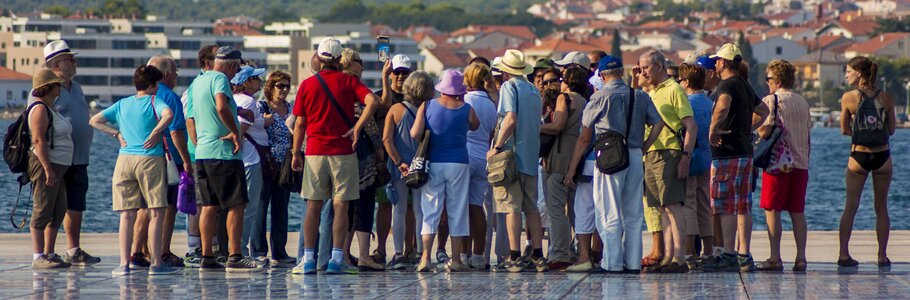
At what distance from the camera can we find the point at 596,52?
12.3m

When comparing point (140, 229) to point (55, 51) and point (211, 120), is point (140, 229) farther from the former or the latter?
point (55, 51)

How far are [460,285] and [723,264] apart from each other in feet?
6.13

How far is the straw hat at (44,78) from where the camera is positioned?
10.8 m

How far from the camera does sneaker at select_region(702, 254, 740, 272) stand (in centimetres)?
1069

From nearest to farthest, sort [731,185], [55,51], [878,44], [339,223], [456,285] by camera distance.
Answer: [456,285], [339,223], [731,185], [55,51], [878,44]

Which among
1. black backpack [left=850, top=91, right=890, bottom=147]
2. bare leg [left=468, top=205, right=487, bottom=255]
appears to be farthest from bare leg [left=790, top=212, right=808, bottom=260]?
bare leg [left=468, top=205, right=487, bottom=255]

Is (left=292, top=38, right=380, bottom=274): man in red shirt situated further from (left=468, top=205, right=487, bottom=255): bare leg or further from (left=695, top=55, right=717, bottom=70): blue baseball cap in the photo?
(left=695, top=55, right=717, bottom=70): blue baseball cap

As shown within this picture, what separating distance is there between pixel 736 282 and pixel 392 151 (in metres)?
2.18

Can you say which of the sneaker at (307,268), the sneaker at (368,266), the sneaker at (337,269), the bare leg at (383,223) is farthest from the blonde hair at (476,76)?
the sneaker at (307,268)

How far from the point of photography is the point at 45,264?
35.3ft

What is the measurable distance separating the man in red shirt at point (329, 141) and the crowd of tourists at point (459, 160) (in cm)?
1


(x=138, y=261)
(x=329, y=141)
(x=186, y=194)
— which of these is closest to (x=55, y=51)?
(x=186, y=194)

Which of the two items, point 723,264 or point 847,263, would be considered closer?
point 723,264

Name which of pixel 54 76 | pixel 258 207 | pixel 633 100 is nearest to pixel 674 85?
pixel 633 100
